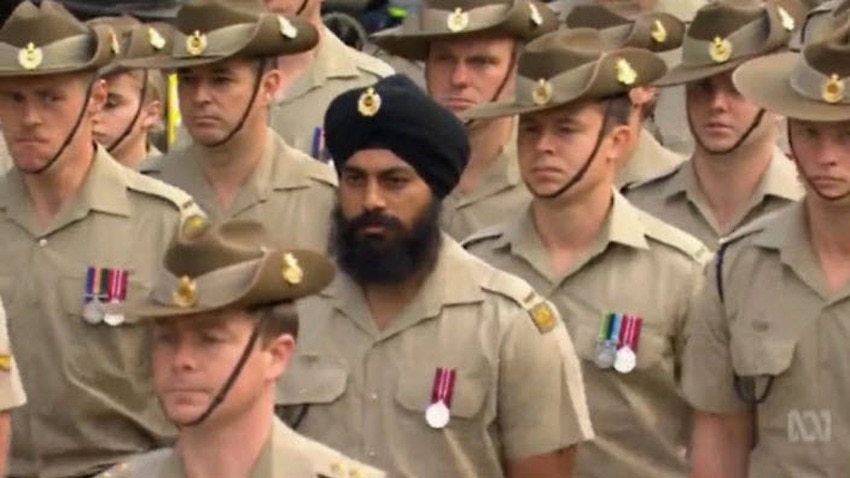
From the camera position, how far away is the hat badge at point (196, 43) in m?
13.1

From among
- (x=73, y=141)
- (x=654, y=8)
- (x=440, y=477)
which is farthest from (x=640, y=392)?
(x=654, y=8)

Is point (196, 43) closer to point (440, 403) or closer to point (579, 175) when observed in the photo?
point (579, 175)

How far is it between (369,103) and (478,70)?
3.23m

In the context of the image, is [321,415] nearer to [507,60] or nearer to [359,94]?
[359,94]

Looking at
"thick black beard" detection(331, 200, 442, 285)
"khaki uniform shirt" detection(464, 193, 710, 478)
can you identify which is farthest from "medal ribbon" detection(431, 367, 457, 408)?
"khaki uniform shirt" detection(464, 193, 710, 478)

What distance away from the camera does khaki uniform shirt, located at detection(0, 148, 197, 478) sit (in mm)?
11305

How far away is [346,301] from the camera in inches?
413

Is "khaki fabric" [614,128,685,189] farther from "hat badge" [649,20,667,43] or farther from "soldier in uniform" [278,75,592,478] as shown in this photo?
"soldier in uniform" [278,75,592,478]

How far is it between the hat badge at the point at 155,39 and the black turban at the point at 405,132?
325 cm

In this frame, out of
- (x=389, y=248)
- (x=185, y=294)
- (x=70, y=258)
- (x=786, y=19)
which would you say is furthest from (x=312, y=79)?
(x=185, y=294)

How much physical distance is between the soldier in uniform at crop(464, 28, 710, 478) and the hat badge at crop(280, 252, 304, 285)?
7.70 ft

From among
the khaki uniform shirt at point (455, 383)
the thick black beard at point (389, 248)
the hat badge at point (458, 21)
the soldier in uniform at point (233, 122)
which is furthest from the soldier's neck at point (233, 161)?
the khaki uniform shirt at point (455, 383)

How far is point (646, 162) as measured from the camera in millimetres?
14195

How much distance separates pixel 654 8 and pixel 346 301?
20.0 feet
